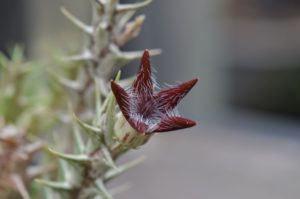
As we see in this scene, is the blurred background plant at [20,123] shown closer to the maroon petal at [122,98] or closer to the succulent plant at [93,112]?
the succulent plant at [93,112]

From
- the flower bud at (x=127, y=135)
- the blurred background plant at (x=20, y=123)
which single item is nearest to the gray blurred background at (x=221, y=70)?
the blurred background plant at (x=20, y=123)

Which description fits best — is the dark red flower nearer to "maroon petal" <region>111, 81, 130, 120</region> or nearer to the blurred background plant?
"maroon petal" <region>111, 81, 130, 120</region>

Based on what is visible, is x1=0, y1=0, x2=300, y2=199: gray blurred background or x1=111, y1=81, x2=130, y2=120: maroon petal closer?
x1=111, y1=81, x2=130, y2=120: maroon petal

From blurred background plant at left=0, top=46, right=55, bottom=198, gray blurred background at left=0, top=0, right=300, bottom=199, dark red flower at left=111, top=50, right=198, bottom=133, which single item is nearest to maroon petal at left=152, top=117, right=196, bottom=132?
dark red flower at left=111, top=50, right=198, bottom=133

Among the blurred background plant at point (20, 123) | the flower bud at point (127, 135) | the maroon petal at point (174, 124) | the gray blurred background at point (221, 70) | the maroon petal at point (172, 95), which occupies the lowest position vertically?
the gray blurred background at point (221, 70)

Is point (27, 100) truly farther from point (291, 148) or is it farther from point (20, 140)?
point (291, 148)

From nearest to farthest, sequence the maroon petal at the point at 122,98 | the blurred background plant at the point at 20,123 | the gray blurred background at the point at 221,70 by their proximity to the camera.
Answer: the maroon petal at the point at 122,98, the blurred background plant at the point at 20,123, the gray blurred background at the point at 221,70

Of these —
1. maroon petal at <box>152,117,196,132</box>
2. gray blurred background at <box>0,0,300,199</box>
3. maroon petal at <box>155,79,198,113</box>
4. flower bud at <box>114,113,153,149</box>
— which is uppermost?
maroon petal at <box>155,79,198,113</box>

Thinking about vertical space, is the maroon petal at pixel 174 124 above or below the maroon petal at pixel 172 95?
below

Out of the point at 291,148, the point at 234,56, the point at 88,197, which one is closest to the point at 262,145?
the point at 291,148
